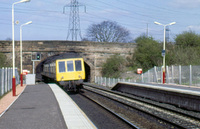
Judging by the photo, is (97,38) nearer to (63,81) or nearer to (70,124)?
(63,81)

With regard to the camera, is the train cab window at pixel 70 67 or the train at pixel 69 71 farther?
the train cab window at pixel 70 67

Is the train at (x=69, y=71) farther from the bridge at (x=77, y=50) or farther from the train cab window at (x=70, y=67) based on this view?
the bridge at (x=77, y=50)

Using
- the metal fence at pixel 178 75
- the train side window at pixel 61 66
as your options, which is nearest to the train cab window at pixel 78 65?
the train side window at pixel 61 66

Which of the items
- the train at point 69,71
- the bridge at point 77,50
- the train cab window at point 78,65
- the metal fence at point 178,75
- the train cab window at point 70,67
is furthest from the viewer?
the bridge at point 77,50

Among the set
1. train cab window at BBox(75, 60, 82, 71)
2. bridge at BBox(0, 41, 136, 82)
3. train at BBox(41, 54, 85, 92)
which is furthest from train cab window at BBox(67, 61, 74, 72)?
bridge at BBox(0, 41, 136, 82)

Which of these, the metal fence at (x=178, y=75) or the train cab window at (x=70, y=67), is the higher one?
the train cab window at (x=70, y=67)

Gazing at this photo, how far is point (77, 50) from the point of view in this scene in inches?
1745

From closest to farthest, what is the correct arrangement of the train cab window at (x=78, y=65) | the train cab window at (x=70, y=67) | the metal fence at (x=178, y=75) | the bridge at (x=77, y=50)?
the train cab window at (x=70, y=67), the train cab window at (x=78, y=65), the metal fence at (x=178, y=75), the bridge at (x=77, y=50)

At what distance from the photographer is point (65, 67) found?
21.5m

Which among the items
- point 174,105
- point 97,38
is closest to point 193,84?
point 174,105

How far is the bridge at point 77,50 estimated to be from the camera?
1652 inches

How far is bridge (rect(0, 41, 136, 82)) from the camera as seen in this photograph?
1652 inches

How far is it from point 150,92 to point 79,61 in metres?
6.27

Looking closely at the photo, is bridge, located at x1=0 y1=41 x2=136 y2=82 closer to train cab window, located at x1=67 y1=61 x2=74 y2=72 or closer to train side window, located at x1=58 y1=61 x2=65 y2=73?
train side window, located at x1=58 y1=61 x2=65 y2=73
